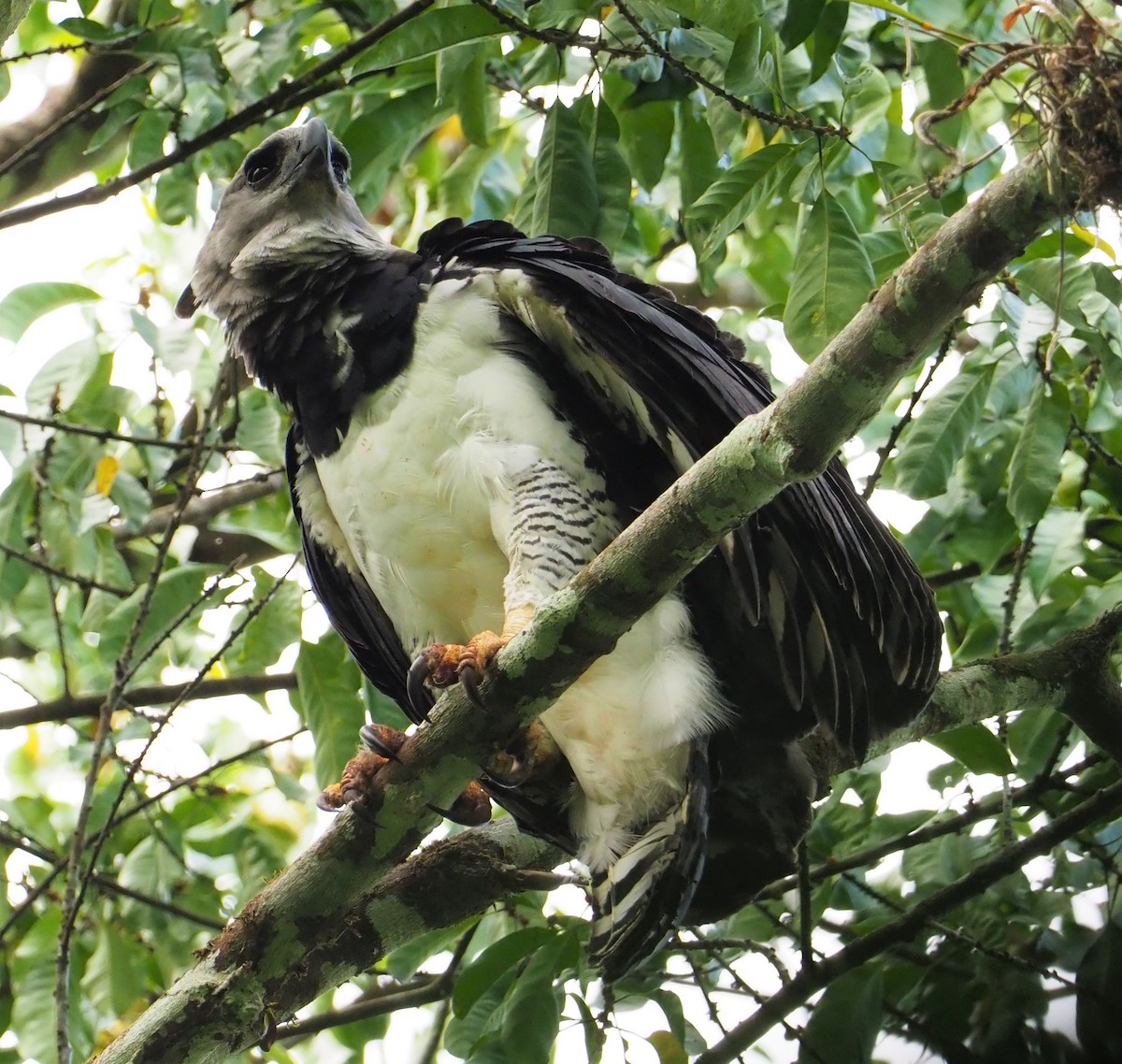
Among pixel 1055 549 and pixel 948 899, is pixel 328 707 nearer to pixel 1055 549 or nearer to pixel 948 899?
pixel 948 899

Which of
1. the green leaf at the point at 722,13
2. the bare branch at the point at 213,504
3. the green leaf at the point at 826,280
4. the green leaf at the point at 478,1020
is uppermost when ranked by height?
the bare branch at the point at 213,504

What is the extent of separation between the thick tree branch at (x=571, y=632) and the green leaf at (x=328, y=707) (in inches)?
20.6

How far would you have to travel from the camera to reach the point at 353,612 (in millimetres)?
2756

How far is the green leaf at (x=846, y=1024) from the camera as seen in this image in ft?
7.54

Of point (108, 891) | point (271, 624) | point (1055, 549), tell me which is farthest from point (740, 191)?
point (108, 891)

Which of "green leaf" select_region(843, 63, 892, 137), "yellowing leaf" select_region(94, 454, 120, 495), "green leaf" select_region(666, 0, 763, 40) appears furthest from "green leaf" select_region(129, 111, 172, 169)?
"green leaf" select_region(843, 63, 892, 137)

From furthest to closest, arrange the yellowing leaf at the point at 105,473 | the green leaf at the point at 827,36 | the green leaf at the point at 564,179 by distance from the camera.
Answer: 1. the yellowing leaf at the point at 105,473
2. the green leaf at the point at 564,179
3. the green leaf at the point at 827,36

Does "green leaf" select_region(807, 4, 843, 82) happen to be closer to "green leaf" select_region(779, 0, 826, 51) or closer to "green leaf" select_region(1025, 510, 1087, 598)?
"green leaf" select_region(779, 0, 826, 51)

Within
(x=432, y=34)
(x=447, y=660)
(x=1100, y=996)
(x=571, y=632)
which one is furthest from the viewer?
(x=432, y=34)

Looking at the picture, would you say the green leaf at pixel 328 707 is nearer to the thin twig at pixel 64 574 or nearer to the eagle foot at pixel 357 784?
the thin twig at pixel 64 574

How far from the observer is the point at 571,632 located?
69.9 inches

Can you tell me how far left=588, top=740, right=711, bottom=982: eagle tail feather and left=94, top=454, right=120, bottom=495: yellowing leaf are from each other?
1771mm

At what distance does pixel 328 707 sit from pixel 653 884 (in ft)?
3.13

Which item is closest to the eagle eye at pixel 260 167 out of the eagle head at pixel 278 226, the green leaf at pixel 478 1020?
the eagle head at pixel 278 226
